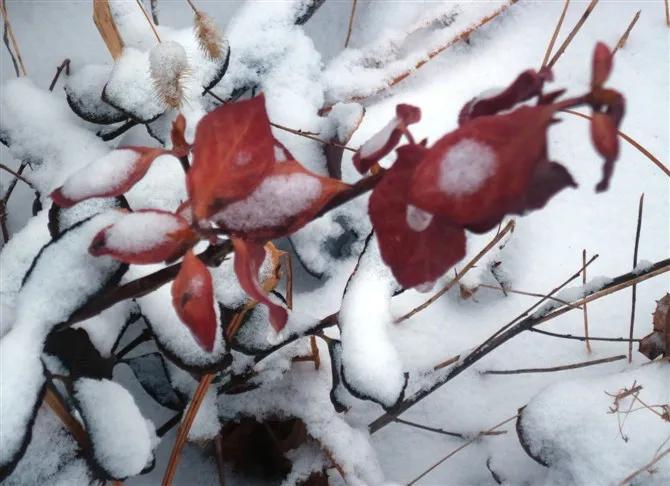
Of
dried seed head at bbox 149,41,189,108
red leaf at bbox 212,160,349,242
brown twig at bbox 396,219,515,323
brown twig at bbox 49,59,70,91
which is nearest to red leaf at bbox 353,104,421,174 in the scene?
red leaf at bbox 212,160,349,242

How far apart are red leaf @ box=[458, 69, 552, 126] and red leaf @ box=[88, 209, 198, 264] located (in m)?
0.18

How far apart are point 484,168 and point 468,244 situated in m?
0.52

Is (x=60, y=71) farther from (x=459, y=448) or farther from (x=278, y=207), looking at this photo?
(x=459, y=448)

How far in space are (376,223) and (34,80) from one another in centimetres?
67

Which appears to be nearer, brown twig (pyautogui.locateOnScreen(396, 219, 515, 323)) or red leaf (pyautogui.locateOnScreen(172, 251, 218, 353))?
red leaf (pyautogui.locateOnScreen(172, 251, 218, 353))

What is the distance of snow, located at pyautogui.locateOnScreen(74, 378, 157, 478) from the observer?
50 centimetres

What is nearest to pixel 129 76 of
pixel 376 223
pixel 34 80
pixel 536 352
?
pixel 34 80

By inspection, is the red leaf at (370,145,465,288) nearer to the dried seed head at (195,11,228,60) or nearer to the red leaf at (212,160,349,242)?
the red leaf at (212,160,349,242)

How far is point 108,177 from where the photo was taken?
409mm

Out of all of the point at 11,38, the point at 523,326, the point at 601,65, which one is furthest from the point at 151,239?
the point at 11,38

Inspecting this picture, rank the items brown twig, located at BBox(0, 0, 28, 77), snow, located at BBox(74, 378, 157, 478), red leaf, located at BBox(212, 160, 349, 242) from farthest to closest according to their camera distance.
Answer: brown twig, located at BBox(0, 0, 28, 77) < snow, located at BBox(74, 378, 157, 478) < red leaf, located at BBox(212, 160, 349, 242)

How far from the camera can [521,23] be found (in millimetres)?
953

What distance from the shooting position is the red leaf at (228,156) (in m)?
0.35

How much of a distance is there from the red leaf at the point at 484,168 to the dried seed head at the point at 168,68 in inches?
13.1
